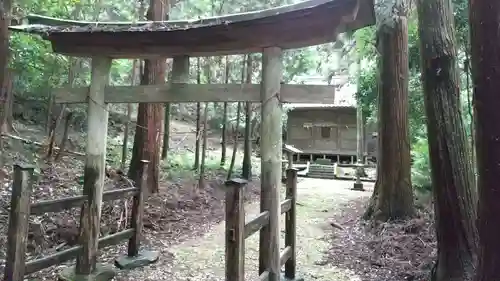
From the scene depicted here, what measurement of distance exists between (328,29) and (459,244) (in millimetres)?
2987

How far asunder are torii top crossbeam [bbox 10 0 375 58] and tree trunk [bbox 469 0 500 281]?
1.03 meters

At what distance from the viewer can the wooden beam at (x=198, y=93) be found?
14.3 ft

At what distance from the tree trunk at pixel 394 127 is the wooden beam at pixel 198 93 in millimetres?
4574

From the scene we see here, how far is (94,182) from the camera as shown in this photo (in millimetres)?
5156

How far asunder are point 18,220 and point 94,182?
4.09 ft

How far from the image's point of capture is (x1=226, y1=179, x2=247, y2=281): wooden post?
3.53 metres

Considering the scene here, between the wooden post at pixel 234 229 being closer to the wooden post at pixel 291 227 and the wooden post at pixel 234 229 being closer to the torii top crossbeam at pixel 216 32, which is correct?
the torii top crossbeam at pixel 216 32

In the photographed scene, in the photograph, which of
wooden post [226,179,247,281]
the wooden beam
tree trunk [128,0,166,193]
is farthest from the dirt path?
the wooden beam

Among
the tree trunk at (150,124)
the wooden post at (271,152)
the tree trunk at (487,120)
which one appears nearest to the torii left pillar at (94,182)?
the wooden post at (271,152)

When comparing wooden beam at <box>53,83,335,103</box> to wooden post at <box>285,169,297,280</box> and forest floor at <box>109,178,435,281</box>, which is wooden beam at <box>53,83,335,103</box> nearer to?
wooden post at <box>285,169,297,280</box>

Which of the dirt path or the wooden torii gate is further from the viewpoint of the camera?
the dirt path

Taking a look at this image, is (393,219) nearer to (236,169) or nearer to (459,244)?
(459,244)

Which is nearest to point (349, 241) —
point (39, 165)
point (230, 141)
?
point (39, 165)

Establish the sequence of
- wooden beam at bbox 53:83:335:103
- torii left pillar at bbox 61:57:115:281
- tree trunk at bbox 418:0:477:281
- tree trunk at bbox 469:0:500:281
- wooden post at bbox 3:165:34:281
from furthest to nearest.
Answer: torii left pillar at bbox 61:57:115:281
tree trunk at bbox 418:0:477:281
wooden beam at bbox 53:83:335:103
wooden post at bbox 3:165:34:281
tree trunk at bbox 469:0:500:281
